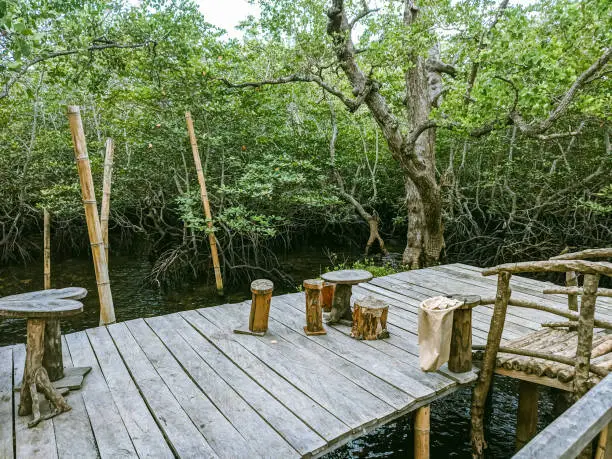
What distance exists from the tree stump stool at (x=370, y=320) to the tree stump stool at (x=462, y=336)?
2.44 feet

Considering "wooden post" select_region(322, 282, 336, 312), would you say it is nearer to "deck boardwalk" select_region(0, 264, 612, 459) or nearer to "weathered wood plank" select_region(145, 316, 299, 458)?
"deck boardwalk" select_region(0, 264, 612, 459)

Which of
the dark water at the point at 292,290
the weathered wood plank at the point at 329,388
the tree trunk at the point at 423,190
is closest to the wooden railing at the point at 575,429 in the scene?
the weathered wood plank at the point at 329,388

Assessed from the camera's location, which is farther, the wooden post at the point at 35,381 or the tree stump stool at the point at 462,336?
the tree stump stool at the point at 462,336

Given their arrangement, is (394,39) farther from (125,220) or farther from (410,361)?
(125,220)

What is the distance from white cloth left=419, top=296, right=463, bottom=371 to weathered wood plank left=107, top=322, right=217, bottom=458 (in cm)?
167

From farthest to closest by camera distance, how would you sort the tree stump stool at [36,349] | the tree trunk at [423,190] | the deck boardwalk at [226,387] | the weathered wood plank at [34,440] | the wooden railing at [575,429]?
the tree trunk at [423,190] → the tree stump stool at [36,349] → the deck boardwalk at [226,387] → the weathered wood plank at [34,440] → the wooden railing at [575,429]

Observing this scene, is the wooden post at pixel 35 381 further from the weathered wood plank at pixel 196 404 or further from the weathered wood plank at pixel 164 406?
the weathered wood plank at pixel 196 404

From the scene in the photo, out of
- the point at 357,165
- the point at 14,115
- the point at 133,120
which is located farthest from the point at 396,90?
the point at 14,115

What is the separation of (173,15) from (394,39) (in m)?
3.31

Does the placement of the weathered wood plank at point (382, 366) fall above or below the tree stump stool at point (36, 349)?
below

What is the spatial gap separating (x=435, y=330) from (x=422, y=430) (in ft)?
2.41

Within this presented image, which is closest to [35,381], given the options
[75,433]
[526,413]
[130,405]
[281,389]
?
[75,433]

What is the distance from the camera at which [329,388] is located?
2812 mm

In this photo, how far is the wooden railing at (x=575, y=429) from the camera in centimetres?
79
